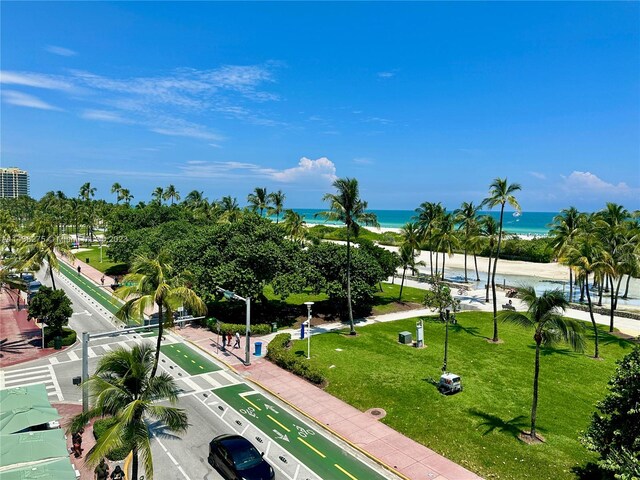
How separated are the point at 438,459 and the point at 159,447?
46.3 feet

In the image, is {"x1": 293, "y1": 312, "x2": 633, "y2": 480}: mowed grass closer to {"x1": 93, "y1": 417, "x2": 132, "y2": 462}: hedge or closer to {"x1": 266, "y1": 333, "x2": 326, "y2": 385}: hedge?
{"x1": 266, "y1": 333, "x2": 326, "y2": 385}: hedge

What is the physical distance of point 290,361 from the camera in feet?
108

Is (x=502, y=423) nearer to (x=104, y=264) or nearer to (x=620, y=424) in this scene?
(x=620, y=424)

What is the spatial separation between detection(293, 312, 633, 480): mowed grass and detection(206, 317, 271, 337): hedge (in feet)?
14.0

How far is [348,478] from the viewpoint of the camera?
19.9 m

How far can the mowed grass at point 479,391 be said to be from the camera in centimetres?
2158

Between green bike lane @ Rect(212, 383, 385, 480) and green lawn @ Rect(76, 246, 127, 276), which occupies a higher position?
green lawn @ Rect(76, 246, 127, 276)

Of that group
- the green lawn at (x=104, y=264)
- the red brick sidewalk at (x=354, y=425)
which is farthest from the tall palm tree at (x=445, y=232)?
the green lawn at (x=104, y=264)

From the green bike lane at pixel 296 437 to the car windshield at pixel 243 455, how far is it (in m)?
2.83

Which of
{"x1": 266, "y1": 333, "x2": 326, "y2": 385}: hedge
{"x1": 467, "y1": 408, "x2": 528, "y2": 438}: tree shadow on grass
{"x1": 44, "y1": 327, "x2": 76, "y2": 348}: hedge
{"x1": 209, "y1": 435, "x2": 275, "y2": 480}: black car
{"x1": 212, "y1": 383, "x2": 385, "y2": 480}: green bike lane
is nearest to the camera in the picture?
{"x1": 209, "y1": 435, "x2": 275, "y2": 480}: black car

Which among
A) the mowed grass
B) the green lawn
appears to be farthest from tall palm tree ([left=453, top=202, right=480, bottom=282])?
the green lawn

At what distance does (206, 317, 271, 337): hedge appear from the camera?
40.1 meters

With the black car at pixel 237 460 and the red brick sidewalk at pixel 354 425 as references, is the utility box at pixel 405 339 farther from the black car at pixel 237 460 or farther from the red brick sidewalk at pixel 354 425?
the black car at pixel 237 460

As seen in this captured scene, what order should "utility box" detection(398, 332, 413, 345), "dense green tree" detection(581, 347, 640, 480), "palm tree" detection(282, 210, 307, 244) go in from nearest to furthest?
"dense green tree" detection(581, 347, 640, 480) → "utility box" detection(398, 332, 413, 345) → "palm tree" detection(282, 210, 307, 244)
